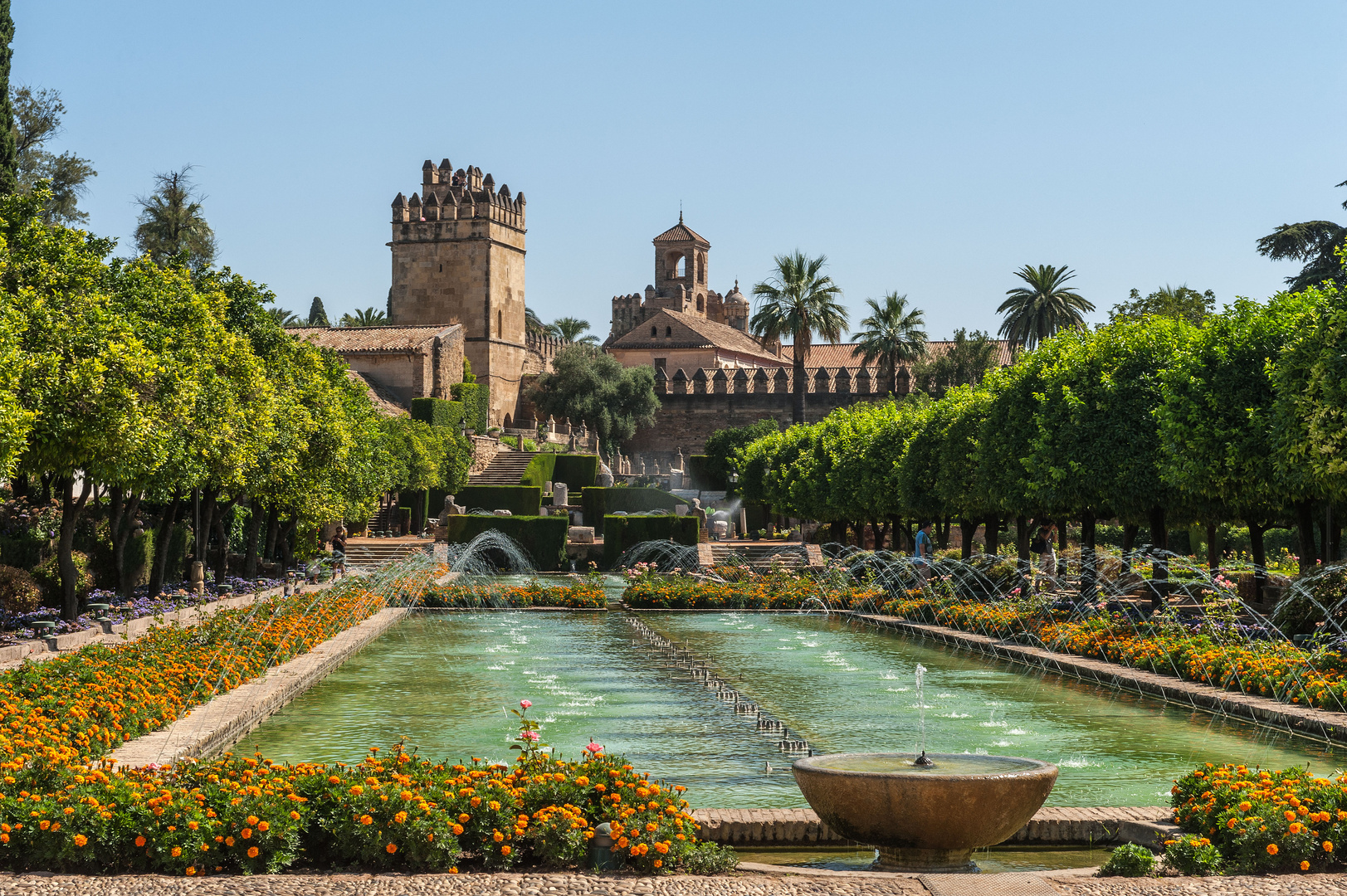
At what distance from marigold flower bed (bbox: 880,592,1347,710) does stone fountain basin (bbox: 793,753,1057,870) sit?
211 inches

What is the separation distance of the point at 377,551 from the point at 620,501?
14.4 metres

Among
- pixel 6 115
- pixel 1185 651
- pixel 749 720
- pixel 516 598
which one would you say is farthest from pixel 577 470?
pixel 749 720

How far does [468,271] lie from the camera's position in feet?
218

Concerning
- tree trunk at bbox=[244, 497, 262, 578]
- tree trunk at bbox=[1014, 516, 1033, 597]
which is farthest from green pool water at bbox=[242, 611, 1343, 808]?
tree trunk at bbox=[244, 497, 262, 578]

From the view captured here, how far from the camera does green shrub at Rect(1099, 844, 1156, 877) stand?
5094mm

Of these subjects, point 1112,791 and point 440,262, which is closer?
point 1112,791

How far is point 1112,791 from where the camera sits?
7.39 m

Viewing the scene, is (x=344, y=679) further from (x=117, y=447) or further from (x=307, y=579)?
(x=307, y=579)

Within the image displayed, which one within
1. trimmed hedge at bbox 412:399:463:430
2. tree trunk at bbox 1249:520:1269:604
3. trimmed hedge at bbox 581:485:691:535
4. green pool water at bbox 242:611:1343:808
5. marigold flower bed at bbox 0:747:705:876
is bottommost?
green pool water at bbox 242:611:1343:808

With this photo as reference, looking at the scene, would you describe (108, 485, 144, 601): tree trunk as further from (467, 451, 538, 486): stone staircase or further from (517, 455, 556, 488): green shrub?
(467, 451, 538, 486): stone staircase

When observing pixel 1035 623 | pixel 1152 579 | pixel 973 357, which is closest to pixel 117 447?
pixel 1035 623

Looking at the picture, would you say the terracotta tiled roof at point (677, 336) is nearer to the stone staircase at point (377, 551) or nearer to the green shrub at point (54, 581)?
the stone staircase at point (377, 551)

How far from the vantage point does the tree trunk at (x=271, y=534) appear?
28341 millimetres

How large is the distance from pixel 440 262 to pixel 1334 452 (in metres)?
58.8
